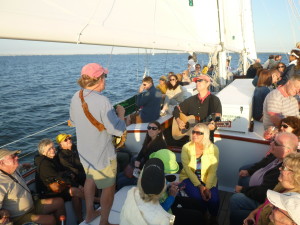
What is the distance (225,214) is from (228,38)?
602 centimetres

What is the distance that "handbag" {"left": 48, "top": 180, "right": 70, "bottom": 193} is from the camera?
11.0 feet

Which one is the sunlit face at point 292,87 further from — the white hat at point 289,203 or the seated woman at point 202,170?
the white hat at point 289,203

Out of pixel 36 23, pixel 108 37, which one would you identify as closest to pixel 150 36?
pixel 108 37

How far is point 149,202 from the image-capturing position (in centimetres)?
181

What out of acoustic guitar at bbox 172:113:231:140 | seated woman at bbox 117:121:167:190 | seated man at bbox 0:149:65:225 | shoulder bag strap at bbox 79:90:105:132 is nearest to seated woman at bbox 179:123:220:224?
seated woman at bbox 117:121:167:190

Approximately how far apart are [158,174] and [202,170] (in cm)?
148

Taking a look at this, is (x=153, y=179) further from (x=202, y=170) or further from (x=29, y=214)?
(x=29, y=214)

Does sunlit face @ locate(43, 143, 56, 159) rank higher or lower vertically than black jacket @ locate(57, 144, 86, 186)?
higher

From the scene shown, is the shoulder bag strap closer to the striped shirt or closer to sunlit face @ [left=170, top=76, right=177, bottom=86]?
the striped shirt

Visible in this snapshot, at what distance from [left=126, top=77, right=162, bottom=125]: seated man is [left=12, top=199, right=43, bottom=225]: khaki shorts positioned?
8.35 feet

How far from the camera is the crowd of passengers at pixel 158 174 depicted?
1854 mm

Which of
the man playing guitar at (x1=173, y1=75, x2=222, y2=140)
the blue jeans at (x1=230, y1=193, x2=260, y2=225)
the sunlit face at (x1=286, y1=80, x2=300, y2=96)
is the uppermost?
the sunlit face at (x1=286, y1=80, x2=300, y2=96)

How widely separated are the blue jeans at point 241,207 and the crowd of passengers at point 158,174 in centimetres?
1

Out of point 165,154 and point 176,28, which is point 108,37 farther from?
point 176,28
